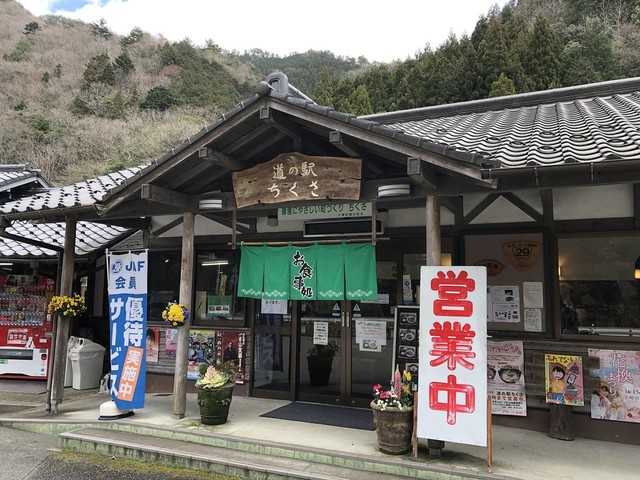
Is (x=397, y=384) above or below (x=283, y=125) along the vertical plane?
below

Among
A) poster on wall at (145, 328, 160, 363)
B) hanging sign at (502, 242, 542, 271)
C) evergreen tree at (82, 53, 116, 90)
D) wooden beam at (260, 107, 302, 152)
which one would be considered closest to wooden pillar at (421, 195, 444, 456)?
hanging sign at (502, 242, 542, 271)

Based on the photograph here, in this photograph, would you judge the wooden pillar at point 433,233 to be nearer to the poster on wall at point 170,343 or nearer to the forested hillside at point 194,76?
Result: the poster on wall at point 170,343

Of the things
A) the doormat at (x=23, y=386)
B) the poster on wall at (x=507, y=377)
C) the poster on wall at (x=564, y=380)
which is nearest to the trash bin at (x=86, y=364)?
the doormat at (x=23, y=386)

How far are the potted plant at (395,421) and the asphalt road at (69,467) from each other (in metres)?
1.71

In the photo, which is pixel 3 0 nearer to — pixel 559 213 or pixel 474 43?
pixel 474 43

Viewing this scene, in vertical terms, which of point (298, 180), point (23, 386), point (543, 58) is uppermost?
point (543, 58)

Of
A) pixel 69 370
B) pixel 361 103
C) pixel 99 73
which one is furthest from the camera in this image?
pixel 99 73

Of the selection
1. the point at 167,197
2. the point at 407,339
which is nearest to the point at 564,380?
the point at 407,339

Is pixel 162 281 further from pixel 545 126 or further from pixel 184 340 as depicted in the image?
pixel 545 126

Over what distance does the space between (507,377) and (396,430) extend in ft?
6.71

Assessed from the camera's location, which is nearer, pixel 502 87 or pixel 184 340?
pixel 184 340

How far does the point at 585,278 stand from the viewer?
588 cm

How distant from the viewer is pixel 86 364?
9016mm

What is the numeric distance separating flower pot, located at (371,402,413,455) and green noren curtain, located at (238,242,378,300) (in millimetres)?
1628
